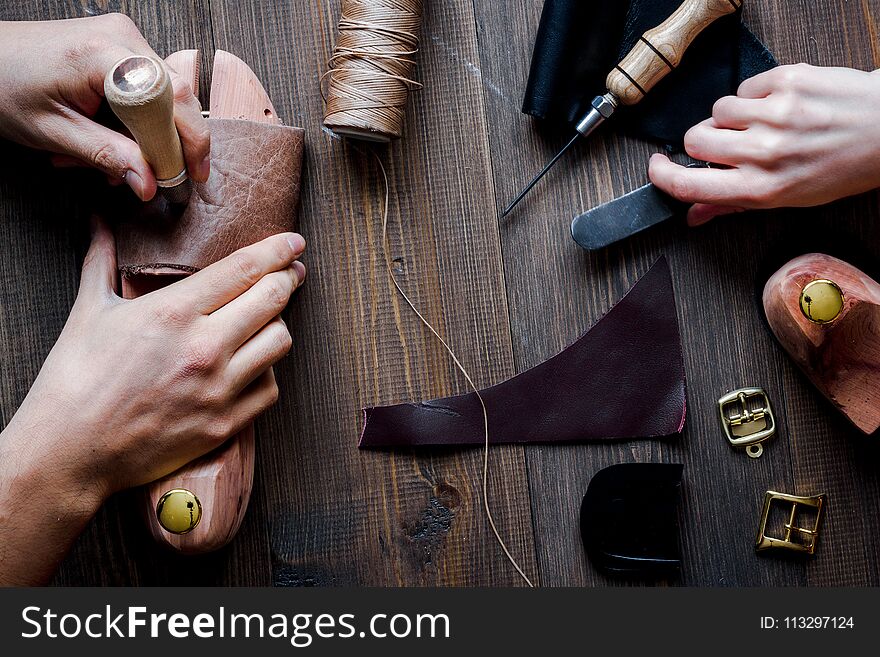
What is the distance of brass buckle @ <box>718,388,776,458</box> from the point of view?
0.99 meters

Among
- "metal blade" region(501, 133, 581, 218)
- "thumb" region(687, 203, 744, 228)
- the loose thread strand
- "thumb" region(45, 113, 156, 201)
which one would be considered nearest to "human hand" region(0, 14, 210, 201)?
"thumb" region(45, 113, 156, 201)

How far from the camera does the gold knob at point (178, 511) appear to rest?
0.81 meters

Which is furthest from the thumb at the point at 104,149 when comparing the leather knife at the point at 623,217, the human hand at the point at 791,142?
the human hand at the point at 791,142

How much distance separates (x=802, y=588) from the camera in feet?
3.25

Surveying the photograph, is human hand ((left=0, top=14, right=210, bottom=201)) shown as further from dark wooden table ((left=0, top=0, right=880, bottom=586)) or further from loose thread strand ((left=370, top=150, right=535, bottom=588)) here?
loose thread strand ((left=370, top=150, right=535, bottom=588))

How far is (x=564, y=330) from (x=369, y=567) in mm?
442

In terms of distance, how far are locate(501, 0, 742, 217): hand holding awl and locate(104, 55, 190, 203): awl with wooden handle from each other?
1.90ft

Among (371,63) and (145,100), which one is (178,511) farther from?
(371,63)

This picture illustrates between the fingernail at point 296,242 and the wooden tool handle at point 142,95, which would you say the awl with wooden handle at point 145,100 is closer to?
the wooden tool handle at point 142,95

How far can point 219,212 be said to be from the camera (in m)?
0.85

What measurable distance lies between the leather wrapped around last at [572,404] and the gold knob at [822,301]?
0.17m

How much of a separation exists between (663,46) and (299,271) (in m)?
0.57

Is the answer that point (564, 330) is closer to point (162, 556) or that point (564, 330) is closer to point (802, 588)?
point (802, 588)

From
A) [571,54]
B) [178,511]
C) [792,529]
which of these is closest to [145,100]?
[178,511]
